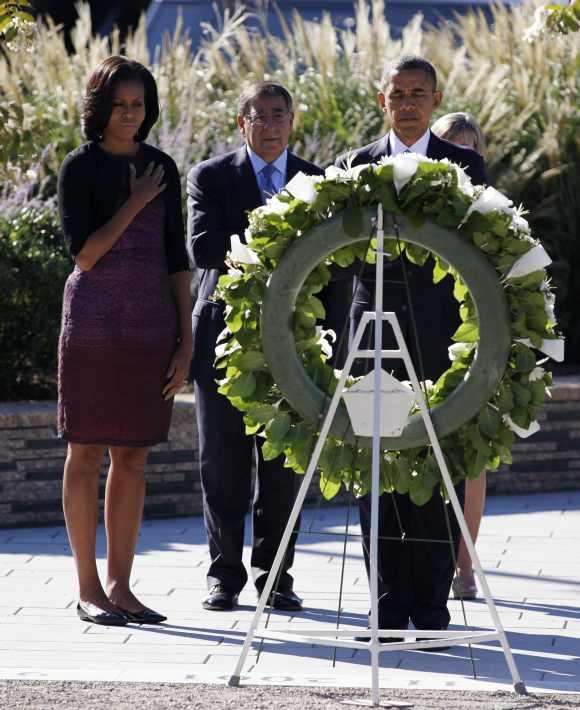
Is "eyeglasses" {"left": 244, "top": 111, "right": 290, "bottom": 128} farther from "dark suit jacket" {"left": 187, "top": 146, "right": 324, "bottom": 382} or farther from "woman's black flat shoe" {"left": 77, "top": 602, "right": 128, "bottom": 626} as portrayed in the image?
"woman's black flat shoe" {"left": 77, "top": 602, "right": 128, "bottom": 626}

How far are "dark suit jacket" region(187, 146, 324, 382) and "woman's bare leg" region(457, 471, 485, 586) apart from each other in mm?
1163

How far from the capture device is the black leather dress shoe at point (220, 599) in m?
5.72

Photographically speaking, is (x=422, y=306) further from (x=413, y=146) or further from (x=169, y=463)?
(x=169, y=463)

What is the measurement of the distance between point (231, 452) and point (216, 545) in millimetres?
367

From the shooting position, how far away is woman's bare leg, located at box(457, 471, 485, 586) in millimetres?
5945

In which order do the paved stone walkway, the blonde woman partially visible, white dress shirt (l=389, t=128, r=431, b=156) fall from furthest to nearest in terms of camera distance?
the blonde woman partially visible → white dress shirt (l=389, t=128, r=431, b=156) → the paved stone walkway

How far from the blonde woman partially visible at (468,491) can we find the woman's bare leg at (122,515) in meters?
1.29

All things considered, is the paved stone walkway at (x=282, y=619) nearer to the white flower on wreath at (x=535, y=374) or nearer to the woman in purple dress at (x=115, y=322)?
the woman in purple dress at (x=115, y=322)

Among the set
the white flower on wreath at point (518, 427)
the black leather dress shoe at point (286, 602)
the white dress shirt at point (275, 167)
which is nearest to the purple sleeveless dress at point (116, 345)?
the white dress shirt at point (275, 167)

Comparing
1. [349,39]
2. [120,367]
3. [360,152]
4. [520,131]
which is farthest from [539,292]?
[349,39]

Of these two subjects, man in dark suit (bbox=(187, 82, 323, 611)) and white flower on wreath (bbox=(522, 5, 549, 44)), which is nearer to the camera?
man in dark suit (bbox=(187, 82, 323, 611))

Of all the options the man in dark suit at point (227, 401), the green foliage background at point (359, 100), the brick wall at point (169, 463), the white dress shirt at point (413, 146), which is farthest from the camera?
the green foliage background at point (359, 100)

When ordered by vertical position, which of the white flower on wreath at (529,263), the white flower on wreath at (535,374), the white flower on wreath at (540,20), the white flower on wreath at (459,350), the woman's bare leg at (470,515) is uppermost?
the white flower on wreath at (540,20)

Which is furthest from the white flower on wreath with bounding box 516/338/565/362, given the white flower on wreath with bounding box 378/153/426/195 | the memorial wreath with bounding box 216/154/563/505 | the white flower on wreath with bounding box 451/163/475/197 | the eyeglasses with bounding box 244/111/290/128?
the eyeglasses with bounding box 244/111/290/128
